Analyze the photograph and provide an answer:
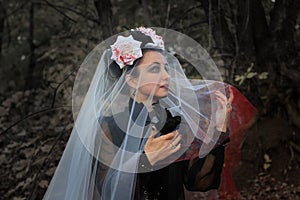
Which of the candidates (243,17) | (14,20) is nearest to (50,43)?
(14,20)

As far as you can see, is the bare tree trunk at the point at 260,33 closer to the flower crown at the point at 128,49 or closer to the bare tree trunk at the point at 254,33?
the bare tree trunk at the point at 254,33

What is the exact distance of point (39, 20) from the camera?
6.17 meters

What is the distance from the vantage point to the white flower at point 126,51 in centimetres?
181

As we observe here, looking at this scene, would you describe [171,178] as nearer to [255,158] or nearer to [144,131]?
[144,131]

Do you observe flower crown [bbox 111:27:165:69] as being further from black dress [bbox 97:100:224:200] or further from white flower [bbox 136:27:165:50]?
black dress [bbox 97:100:224:200]

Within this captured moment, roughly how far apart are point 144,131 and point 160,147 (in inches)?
4.7

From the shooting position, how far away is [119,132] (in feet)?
5.95

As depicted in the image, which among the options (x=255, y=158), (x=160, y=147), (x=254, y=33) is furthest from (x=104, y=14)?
(x=160, y=147)

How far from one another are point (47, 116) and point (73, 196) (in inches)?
Answer: 102

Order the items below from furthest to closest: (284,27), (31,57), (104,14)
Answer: (31,57) → (284,27) → (104,14)

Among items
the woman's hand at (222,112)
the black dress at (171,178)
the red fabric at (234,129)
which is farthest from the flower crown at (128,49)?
the red fabric at (234,129)

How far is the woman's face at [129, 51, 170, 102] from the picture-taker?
180cm

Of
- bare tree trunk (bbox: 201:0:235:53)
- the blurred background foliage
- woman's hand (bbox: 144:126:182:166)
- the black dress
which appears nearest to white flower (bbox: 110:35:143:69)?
the black dress

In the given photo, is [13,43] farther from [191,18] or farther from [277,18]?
[277,18]
